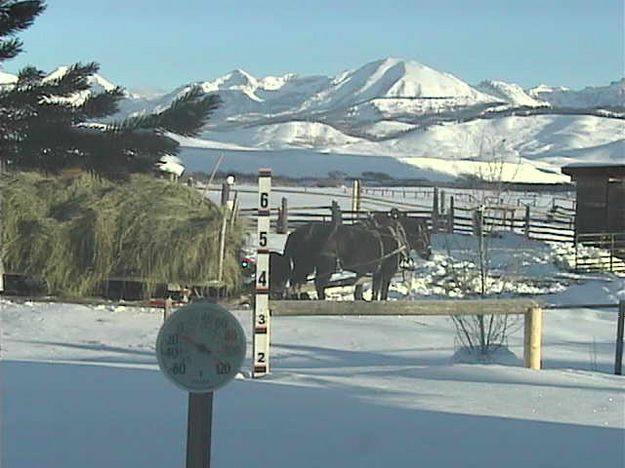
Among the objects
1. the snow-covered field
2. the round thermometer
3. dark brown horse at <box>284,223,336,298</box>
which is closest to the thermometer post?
the round thermometer

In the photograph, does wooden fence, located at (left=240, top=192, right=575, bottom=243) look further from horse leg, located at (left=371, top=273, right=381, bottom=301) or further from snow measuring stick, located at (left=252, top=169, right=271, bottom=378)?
snow measuring stick, located at (left=252, top=169, right=271, bottom=378)

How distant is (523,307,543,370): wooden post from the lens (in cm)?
998

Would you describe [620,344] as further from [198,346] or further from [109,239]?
[109,239]

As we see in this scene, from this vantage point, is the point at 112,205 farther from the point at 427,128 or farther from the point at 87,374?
the point at 427,128

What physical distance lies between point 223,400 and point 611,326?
9790 mm

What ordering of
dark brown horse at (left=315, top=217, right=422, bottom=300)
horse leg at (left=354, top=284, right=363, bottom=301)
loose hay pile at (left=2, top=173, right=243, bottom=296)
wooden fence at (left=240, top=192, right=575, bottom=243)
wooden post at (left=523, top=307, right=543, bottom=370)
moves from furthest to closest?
wooden fence at (left=240, top=192, right=575, bottom=243) < horse leg at (left=354, top=284, right=363, bottom=301) < dark brown horse at (left=315, top=217, right=422, bottom=300) < loose hay pile at (left=2, top=173, right=243, bottom=296) < wooden post at (left=523, top=307, right=543, bottom=370)

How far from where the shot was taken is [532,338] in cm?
997

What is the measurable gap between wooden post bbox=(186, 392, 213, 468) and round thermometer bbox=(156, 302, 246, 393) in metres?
0.08

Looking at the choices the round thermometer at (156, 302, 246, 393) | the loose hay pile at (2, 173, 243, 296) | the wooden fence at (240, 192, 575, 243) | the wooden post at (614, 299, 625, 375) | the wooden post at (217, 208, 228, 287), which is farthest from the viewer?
the wooden fence at (240, 192, 575, 243)

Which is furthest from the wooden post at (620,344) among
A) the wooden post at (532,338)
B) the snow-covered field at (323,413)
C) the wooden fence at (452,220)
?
the wooden fence at (452,220)

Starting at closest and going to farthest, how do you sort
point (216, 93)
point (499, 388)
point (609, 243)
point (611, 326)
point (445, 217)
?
point (216, 93) < point (499, 388) < point (611, 326) < point (609, 243) < point (445, 217)

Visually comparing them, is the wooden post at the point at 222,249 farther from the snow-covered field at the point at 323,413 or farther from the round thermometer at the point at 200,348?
the round thermometer at the point at 200,348

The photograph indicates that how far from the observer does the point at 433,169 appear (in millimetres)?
83938

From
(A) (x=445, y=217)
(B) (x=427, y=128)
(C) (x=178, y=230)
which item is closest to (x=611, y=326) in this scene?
(C) (x=178, y=230)
